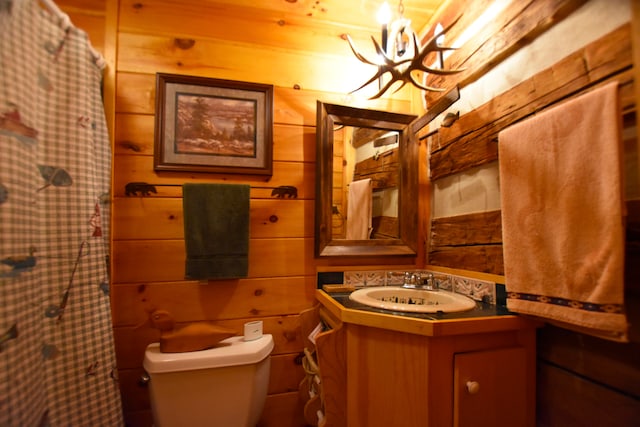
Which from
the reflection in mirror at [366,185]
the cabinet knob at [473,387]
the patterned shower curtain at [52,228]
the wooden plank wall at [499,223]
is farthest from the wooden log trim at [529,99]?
the patterned shower curtain at [52,228]

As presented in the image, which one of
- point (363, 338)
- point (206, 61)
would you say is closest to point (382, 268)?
point (363, 338)

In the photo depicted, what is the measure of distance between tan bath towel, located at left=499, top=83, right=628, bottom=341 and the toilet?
92 centimetres

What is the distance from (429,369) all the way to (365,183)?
825 mm

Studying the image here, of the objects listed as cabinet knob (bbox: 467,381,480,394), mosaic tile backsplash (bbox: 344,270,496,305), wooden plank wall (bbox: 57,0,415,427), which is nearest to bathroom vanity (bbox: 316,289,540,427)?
cabinet knob (bbox: 467,381,480,394)

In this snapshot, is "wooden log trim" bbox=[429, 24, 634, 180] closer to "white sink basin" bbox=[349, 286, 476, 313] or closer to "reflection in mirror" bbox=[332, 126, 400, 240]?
"reflection in mirror" bbox=[332, 126, 400, 240]

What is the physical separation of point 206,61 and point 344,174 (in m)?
0.82

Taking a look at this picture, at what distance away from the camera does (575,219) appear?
2.05ft

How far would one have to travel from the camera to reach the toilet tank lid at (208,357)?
907 millimetres

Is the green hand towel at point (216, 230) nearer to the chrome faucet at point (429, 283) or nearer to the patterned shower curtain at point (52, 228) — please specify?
the patterned shower curtain at point (52, 228)

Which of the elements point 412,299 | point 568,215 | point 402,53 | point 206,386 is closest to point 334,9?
point 402,53

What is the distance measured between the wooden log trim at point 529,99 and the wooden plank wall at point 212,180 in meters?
0.55

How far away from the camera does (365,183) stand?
1.30 metres

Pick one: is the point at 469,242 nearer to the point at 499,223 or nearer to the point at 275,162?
the point at 499,223

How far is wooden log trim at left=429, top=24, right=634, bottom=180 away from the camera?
0.62 m
